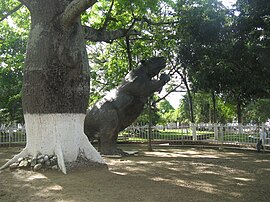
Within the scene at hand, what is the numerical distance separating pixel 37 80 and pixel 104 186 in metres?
3.10

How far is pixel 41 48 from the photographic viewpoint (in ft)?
23.3

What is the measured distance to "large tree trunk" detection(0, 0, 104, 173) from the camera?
7031 millimetres

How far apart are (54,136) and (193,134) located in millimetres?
10894

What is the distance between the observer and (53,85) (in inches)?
278

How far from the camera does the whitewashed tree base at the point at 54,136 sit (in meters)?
6.98

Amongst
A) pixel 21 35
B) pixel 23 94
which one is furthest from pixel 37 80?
pixel 21 35

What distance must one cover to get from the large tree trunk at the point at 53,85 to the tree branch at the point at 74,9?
225 millimetres

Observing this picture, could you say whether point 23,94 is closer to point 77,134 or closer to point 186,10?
point 77,134

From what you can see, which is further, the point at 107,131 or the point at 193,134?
the point at 193,134

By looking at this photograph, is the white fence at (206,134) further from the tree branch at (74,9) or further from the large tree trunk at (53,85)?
the tree branch at (74,9)

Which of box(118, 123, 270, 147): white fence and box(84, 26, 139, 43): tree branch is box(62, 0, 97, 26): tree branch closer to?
box(84, 26, 139, 43): tree branch

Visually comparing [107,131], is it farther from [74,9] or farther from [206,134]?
[206,134]

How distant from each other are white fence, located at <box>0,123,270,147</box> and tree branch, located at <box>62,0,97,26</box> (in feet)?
26.2

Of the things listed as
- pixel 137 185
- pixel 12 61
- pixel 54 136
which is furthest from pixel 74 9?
pixel 12 61
